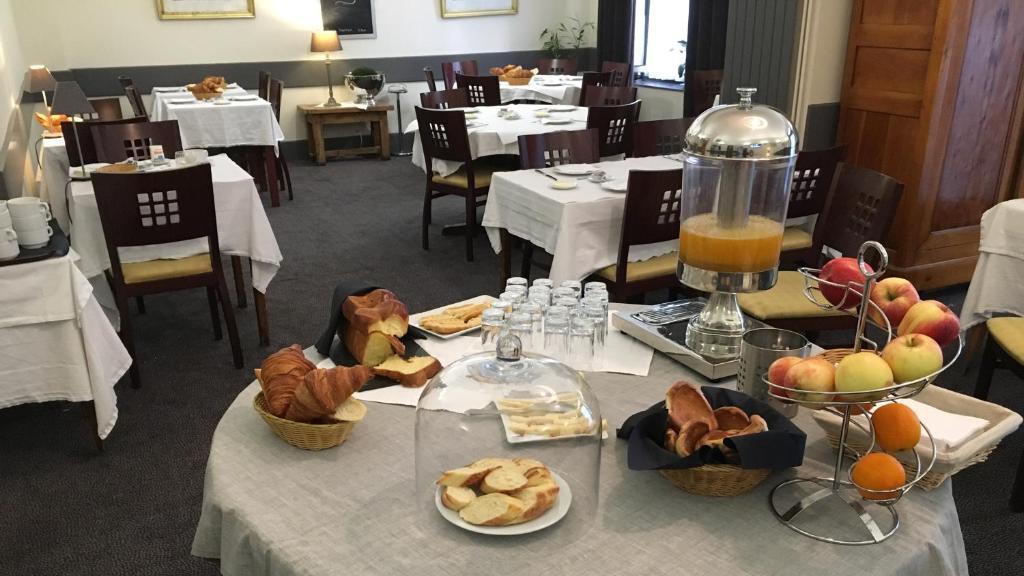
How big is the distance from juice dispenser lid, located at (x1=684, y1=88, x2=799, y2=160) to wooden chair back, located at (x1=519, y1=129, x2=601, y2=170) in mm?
1875

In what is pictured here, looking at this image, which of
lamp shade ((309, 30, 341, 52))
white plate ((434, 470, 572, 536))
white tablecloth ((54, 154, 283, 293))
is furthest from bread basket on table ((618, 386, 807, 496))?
lamp shade ((309, 30, 341, 52))

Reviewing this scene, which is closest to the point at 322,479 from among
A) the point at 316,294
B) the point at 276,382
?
the point at 276,382

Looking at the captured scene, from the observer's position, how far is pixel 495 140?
13.5ft

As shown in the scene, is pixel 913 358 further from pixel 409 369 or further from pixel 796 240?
pixel 796 240

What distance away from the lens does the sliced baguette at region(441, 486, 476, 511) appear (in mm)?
1017

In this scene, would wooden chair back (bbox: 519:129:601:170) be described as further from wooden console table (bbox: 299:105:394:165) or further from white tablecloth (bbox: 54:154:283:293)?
wooden console table (bbox: 299:105:394:165)

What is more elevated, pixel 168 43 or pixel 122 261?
pixel 168 43

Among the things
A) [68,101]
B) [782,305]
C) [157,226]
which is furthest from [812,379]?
[68,101]

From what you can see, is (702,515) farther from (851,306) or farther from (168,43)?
(168,43)

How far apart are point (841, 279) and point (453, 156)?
2993 millimetres

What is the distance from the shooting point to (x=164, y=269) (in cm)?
275

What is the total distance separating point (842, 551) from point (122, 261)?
8.52 ft

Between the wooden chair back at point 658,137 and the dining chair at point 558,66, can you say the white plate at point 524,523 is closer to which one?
the wooden chair back at point 658,137

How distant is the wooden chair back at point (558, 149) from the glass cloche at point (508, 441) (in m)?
2.14
